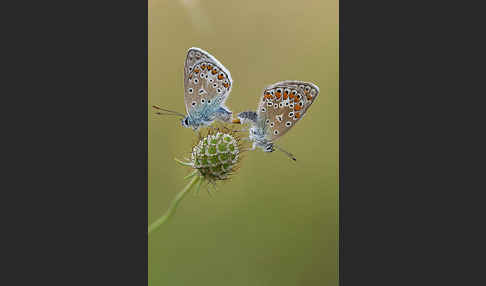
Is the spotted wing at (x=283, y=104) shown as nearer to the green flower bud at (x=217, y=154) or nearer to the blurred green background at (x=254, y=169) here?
the blurred green background at (x=254, y=169)

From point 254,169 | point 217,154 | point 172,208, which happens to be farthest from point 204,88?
point 172,208

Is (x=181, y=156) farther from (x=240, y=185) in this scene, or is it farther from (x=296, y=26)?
(x=296, y=26)

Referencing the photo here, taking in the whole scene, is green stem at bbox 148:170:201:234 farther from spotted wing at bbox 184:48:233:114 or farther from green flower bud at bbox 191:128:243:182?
spotted wing at bbox 184:48:233:114

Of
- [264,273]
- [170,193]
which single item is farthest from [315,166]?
[170,193]

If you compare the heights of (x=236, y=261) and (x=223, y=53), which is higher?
(x=223, y=53)

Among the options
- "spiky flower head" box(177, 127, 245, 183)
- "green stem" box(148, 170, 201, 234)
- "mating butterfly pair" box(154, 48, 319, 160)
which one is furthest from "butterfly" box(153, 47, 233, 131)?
"green stem" box(148, 170, 201, 234)
